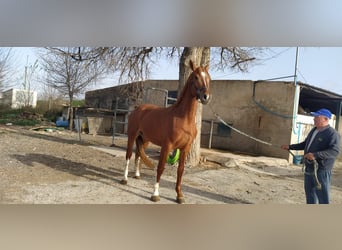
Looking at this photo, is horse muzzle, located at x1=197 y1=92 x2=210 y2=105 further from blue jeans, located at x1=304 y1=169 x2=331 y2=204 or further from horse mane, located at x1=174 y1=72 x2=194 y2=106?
blue jeans, located at x1=304 y1=169 x2=331 y2=204

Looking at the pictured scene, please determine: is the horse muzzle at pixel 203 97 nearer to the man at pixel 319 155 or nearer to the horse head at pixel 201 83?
the horse head at pixel 201 83

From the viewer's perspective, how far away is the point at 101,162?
11.1 ft

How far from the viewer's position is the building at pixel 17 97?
11.2 feet

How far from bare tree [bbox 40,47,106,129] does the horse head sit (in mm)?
1134

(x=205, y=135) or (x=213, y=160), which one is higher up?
(x=205, y=135)

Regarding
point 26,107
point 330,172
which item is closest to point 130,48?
point 26,107

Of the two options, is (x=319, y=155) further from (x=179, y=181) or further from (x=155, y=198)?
(x=155, y=198)

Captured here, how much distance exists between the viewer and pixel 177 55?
321 cm

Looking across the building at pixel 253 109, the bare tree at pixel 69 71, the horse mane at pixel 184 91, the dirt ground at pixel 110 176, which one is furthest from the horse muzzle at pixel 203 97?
the bare tree at pixel 69 71

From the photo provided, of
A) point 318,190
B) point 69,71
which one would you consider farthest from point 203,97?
point 69,71

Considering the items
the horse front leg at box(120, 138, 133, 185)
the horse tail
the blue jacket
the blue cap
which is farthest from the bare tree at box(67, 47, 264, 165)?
the blue jacket
